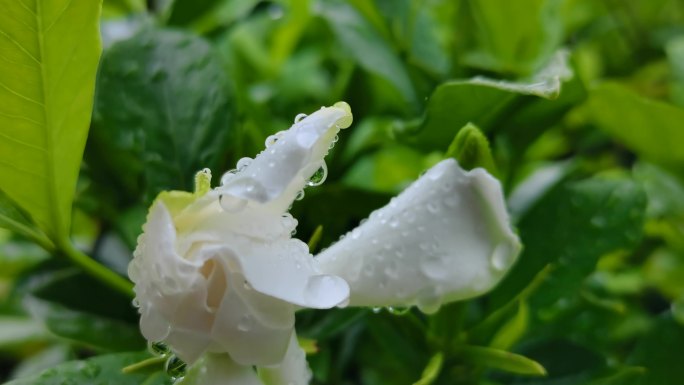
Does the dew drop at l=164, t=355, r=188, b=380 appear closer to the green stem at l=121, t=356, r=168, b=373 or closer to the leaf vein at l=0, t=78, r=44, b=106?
the green stem at l=121, t=356, r=168, b=373

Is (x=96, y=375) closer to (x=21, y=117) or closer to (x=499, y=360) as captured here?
(x=21, y=117)

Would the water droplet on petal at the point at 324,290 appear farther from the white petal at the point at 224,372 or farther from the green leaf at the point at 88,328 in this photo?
the green leaf at the point at 88,328

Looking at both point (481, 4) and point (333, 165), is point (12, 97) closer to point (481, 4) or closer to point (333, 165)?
point (333, 165)

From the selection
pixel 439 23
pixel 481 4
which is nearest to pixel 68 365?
pixel 481 4

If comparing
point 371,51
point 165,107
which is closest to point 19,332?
point 165,107

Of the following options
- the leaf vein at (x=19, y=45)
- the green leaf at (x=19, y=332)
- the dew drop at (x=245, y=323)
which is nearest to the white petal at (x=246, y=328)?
the dew drop at (x=245, y=323)

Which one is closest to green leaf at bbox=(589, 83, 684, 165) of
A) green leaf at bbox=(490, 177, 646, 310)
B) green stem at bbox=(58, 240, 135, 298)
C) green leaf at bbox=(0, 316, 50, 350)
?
green leaf at bbox=(490, 177, 646, 310)
